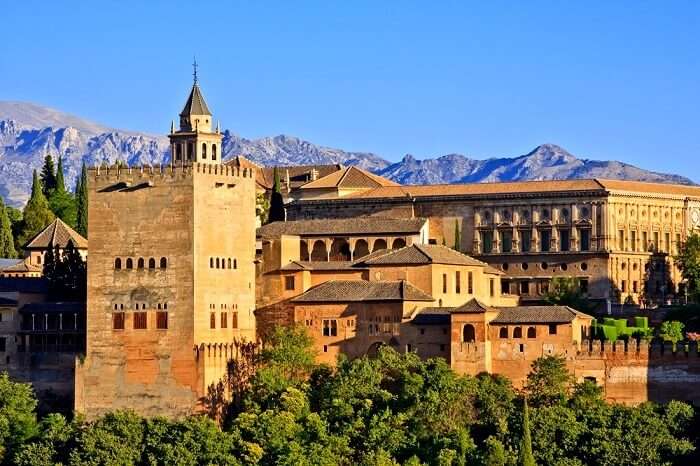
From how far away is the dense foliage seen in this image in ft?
234

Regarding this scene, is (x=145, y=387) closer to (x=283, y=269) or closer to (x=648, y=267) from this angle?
(x=283, y=269)

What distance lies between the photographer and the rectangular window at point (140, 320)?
252 ft

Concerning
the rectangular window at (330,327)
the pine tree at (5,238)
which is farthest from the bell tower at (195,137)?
the pine tree at (5,238)

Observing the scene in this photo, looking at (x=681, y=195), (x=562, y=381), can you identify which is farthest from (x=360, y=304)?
(x=681, y=195)

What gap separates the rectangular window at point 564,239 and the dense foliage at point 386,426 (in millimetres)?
27106

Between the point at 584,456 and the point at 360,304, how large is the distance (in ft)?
38.0

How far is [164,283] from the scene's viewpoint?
7712 centimetres

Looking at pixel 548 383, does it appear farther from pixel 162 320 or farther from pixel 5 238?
pixel 5 238

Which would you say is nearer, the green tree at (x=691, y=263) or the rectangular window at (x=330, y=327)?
the rectangular window at (x=330, y=327)

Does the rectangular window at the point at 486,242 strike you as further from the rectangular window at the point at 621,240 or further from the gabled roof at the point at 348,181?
the gabled roof at the point at 348,181

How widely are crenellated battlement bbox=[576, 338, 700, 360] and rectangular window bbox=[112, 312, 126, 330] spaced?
56.1 ft

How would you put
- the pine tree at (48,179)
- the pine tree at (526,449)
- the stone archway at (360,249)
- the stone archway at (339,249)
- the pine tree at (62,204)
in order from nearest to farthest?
the pine tree at (526,449) → the stone archway at (360,249) → the stone archway at (339,249) → the pine tree at (62,204) → the pine tree at (48,179)

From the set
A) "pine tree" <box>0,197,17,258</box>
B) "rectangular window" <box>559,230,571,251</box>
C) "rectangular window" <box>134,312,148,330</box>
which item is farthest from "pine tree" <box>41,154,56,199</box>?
"rectangular window" <box>134,312,148,330</box>

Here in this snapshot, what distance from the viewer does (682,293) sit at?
102 m
